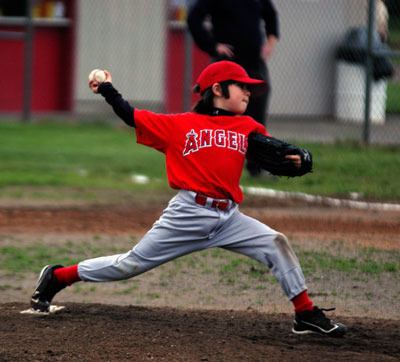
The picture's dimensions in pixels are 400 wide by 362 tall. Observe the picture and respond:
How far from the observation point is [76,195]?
1145 cm

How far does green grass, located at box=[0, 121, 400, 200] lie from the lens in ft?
39.9

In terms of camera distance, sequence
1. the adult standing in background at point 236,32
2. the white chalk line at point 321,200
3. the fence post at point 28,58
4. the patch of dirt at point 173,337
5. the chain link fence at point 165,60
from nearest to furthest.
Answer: the patch of dirt at point 173,337 → the white chalk line at point 321,200 → the adult standing in background at point 236,32 → the fence post at point 28,58 → the chain link fence at point 165,60

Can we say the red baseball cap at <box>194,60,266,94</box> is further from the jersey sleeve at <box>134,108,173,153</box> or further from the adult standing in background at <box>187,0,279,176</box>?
the adult standing in background at <box>187,0,279,176</box>

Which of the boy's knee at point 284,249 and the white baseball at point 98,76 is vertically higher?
the white baseball at point 98,76

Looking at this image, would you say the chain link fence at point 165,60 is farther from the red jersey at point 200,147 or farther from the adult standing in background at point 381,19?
the red jersey at point 200,147

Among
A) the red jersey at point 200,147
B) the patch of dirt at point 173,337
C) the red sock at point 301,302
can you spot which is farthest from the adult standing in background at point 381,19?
the red sock at point 301,302

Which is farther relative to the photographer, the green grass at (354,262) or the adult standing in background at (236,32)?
the adult standing in background at (236,32)

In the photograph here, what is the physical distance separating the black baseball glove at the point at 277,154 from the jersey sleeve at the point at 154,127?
0.44m

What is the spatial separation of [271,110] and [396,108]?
2723mm

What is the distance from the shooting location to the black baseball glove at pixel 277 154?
19.9 feet

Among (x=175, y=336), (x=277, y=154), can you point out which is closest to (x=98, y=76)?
(x=277, y=154)

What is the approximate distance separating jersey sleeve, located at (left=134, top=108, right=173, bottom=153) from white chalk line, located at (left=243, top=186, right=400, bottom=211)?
5.07 meters

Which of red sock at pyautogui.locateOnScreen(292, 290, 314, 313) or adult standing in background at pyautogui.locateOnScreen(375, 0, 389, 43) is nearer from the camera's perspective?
red sock at pyautogui.locateOnScreen(292, 290, 314, 313)

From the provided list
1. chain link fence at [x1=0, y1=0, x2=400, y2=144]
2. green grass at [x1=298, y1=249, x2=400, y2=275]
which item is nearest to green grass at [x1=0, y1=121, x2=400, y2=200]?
chain link fence at [x1=0, y1=0, x2=400, y2=144]
